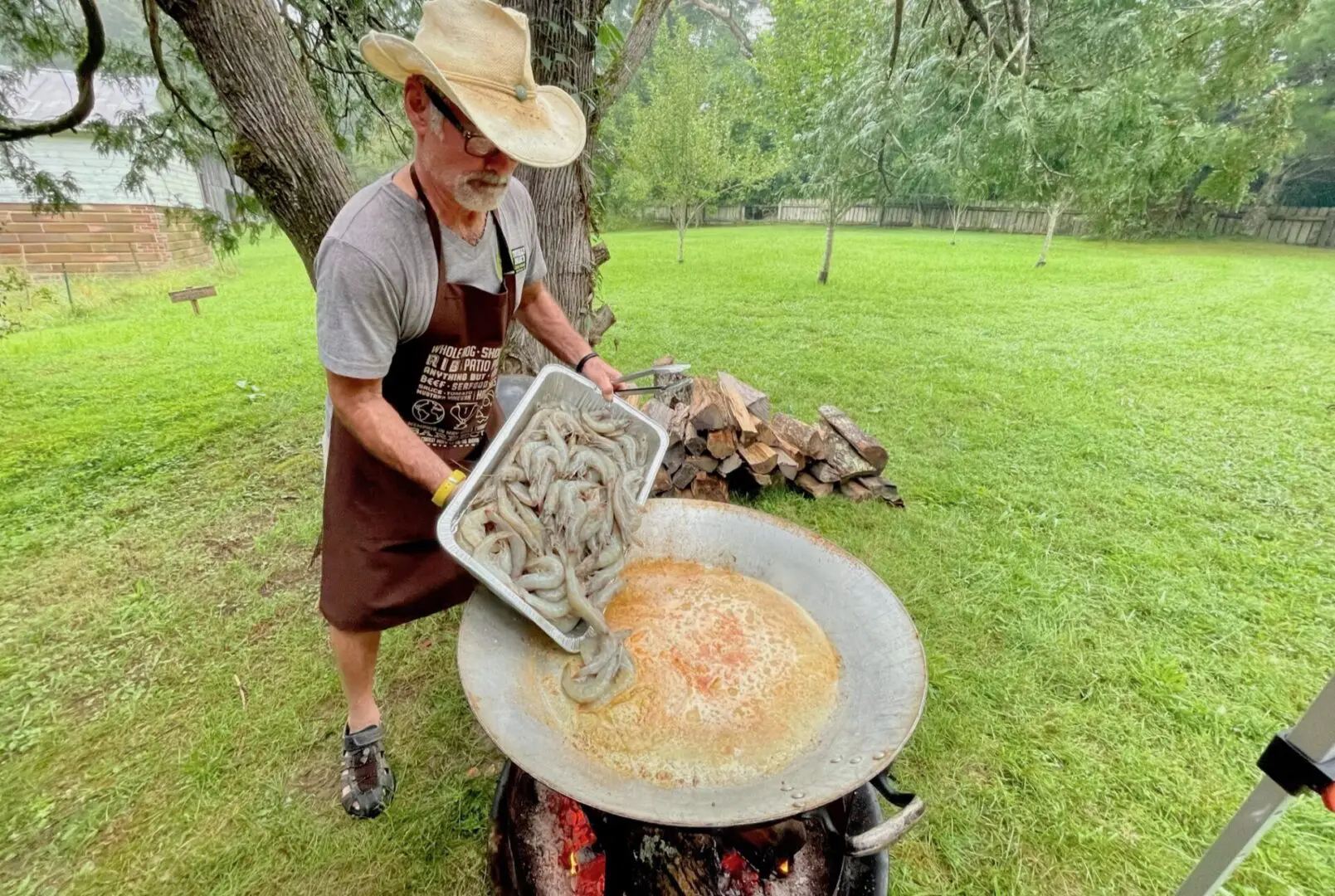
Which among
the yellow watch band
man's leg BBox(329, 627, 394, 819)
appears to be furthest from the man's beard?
man's leg BBox(329, 627, 394, 819)

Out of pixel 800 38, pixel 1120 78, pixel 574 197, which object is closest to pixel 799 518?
pixel 574 197

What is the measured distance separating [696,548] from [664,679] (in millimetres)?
528

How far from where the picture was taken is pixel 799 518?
13.3 feet

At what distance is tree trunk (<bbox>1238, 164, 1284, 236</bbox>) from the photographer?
68.2ft

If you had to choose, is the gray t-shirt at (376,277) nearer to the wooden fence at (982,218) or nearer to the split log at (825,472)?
the split log at (825,472)

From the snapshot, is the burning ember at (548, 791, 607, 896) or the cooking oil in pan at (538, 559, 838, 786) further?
the burning ember at (548, 791, 607, 896)

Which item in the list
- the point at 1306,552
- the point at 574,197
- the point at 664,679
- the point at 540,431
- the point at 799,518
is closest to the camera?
the point at 664,679

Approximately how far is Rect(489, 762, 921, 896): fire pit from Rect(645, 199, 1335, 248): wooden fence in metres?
12.9

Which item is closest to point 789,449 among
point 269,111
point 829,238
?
point 269,111

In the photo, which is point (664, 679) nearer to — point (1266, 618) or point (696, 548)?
point (696, 548)

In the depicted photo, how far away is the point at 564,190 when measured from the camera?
3043mm

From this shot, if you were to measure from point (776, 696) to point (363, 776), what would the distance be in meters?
1.71

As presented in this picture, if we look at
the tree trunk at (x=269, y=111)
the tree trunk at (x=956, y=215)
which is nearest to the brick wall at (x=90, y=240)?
the tree trunk at (x=269, y=111)

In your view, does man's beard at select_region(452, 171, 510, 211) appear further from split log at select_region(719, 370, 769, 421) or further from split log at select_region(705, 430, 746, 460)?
split log at select_region(719, 370, 769, 421)
